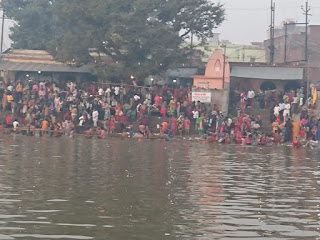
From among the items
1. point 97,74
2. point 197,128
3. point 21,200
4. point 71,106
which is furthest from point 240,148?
point 21,200

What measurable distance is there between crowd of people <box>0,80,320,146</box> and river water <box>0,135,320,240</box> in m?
9.33

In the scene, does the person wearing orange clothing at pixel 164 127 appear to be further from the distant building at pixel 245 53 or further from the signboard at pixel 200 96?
the distant building at pixel 245 53

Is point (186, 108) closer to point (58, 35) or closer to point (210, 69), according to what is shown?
point (210, 69)

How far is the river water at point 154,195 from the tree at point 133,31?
62.7 ft

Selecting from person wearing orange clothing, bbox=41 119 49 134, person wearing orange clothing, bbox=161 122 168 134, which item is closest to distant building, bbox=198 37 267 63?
person wearing orange clothing, bbox=161 122 168 134

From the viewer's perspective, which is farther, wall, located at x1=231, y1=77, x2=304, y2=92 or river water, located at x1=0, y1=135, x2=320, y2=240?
wall, located at x1=231, y1=77, x2=304, y2=92

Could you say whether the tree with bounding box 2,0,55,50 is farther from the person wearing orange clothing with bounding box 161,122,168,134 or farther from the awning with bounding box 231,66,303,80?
the person wearing orange clothing with bounding box 161,122,168,134

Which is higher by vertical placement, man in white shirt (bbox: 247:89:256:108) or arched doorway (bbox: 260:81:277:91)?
arched doorway (bbox: 260:81:277:91)

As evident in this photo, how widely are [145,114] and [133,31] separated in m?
7.02

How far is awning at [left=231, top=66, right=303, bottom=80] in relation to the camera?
168 ft

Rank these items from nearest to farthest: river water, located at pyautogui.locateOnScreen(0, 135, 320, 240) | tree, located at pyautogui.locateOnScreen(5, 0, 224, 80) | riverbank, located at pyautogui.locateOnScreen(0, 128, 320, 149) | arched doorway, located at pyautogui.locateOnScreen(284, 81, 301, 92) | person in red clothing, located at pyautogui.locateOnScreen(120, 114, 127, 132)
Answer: river water, located at pyautogui.locateOnScreen(0, 135, 320, 240) → riverbank, located at pyautogui.locateOnScreen(0, 128, 320, 149) → person in red clothing, located at pyautogui.locateOnScreen(120, 114, 127, 132) → tree, located at pyautogui.locateOnScreen(5, 0, 224, 80) → arched doorway, located at pyautogui.locateOnScreen(284, 81, 301, 92)

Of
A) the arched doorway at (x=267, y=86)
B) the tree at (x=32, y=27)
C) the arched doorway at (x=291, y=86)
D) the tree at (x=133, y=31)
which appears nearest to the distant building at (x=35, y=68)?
the tree at (x=133, y=31)

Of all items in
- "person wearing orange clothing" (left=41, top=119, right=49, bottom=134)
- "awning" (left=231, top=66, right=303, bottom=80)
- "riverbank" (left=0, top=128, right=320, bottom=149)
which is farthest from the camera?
"awning" (left=231, top=66, right=303, bottom=80)

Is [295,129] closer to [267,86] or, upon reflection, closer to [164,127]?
[164,127]
